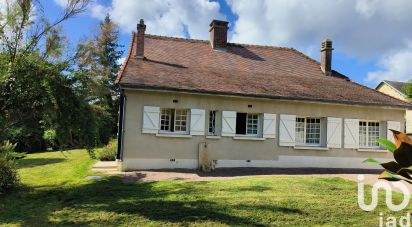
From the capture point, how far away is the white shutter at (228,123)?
1412 cm

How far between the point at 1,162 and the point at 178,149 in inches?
225

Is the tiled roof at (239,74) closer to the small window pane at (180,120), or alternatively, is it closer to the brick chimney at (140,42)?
the brick chimney at (140,42)

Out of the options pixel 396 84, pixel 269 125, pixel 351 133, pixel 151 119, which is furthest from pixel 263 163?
pixel 396 84

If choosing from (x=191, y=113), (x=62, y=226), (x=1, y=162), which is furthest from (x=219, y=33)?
(x=62, y=226)

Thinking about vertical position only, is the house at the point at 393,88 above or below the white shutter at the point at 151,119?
above

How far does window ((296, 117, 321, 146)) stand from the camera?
15492 millimetres

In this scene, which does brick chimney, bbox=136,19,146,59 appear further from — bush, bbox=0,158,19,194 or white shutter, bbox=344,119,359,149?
white shutter, bbox=344,119,359,149

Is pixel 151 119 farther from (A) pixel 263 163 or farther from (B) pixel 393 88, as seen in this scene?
(B) pixel 393 88

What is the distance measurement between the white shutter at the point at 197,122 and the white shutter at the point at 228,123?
30.1 inches

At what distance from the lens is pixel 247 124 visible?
14836mm

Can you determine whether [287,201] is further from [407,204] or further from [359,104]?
[359,104]

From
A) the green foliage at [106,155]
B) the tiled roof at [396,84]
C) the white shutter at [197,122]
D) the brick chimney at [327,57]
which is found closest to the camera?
the white shutter at [197,122]

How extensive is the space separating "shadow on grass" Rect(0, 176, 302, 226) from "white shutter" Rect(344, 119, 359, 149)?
26.5 feet

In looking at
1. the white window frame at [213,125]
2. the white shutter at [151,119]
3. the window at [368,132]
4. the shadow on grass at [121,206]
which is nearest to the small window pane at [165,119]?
the white shutter at [151,119]
